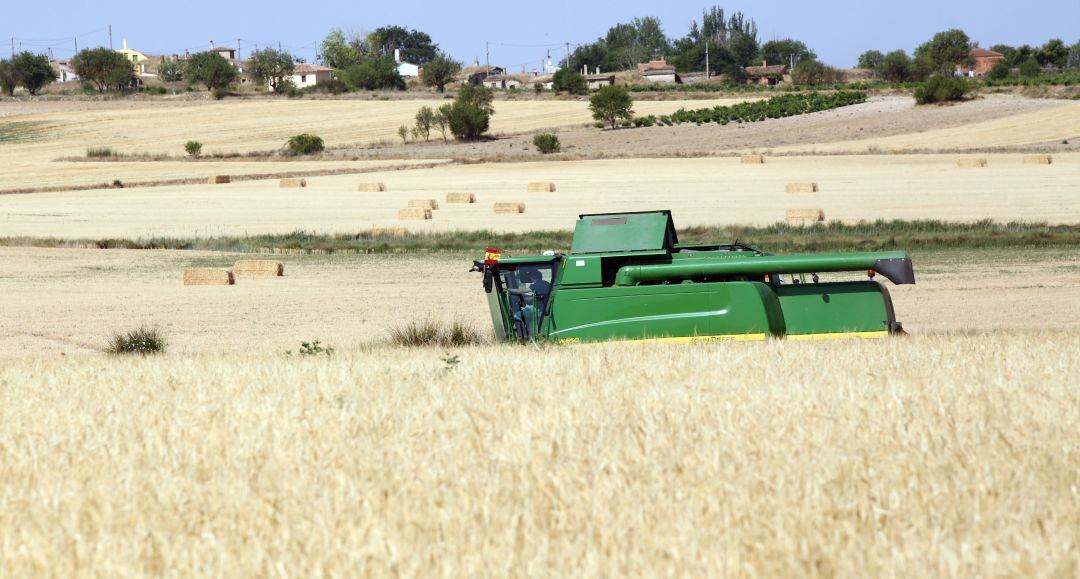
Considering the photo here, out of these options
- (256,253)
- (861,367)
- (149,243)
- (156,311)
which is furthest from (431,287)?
(861,367)

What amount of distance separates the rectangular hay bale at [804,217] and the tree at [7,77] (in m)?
140

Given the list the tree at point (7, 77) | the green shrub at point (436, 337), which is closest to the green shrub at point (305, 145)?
the green shrub at point (436, 337)

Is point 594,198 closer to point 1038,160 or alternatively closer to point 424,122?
point 1038,160

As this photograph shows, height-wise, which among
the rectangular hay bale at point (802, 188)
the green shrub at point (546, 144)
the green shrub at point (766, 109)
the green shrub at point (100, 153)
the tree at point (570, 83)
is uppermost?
the tree at point (570, 83)

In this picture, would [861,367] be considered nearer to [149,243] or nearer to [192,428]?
[192,428]

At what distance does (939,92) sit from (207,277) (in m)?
77.1

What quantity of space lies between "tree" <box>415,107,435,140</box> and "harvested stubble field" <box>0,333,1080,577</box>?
248 feet

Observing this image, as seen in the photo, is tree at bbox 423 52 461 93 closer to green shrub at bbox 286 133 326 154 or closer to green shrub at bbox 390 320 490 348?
green shrub at bbox 286 133 326 154

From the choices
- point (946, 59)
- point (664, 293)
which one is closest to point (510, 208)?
point (664, 293)

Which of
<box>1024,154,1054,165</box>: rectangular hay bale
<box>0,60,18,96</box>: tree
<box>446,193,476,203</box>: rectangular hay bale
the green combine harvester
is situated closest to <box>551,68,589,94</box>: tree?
<box>0,60,18,96</box>: tree

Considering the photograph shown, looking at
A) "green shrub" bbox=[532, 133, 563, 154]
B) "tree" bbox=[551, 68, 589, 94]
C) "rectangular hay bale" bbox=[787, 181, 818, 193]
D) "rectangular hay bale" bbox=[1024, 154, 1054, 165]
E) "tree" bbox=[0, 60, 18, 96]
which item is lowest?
"rectangular hay bale" bbox=[787, 181, 818, 193]

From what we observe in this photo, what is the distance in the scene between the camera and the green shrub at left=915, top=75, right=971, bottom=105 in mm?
93625

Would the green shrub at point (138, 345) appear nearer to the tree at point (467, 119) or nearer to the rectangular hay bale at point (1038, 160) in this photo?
the rectangular hay bale at point (1038, 160)

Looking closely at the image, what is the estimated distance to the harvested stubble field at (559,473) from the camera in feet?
18.9
